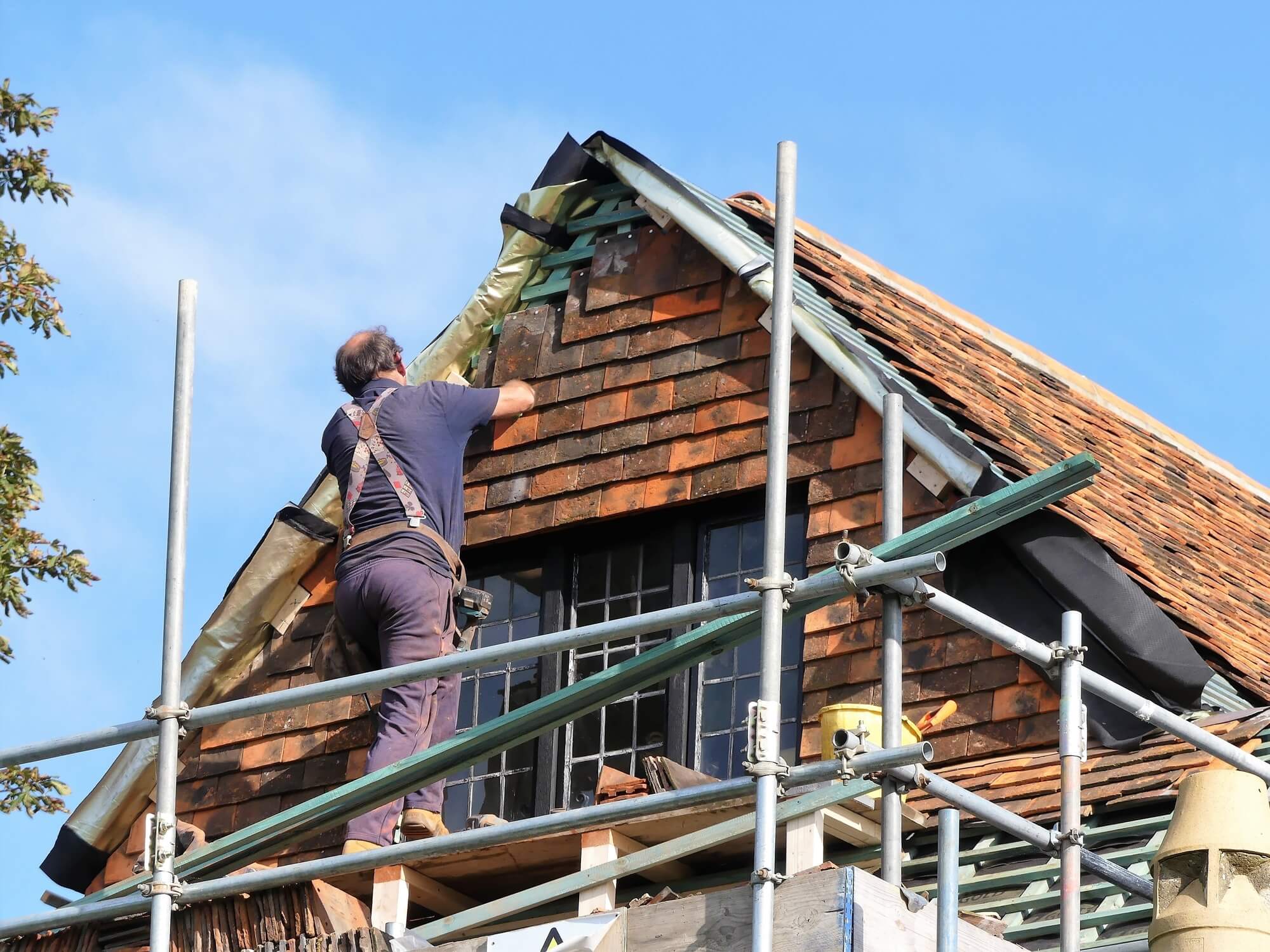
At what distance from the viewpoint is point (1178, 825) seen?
20.6ft

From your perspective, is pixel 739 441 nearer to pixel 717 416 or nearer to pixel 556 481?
pixel 717 416

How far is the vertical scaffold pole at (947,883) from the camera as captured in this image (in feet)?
19.9

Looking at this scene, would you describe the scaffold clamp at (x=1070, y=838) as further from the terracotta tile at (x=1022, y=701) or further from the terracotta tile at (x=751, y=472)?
the terracotta tile at (x=751, y=472)

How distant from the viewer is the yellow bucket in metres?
7.98

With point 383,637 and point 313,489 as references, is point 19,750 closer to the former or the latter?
point 383,637

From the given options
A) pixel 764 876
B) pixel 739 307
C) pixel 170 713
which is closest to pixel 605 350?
pixel 739 307

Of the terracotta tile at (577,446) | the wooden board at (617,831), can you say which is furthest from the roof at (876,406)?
the wooden board at (617,831)

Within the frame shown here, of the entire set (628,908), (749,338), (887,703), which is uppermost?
(749,338)

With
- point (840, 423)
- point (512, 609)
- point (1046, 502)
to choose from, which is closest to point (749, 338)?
point (840, 423)

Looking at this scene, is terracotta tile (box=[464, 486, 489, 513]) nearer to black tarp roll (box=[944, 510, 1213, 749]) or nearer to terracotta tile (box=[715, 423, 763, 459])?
terracotta tile (box=[715, 423, 763, 459])

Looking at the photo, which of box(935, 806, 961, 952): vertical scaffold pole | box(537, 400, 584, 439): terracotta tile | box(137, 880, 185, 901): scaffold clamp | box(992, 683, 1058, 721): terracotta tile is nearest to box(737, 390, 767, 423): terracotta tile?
box(537, 400, 584, 439): terracotta tile

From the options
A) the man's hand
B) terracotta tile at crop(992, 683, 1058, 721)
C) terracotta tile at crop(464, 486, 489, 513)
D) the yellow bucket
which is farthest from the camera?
terracotta tile at crop(464, 486, 489, 513)

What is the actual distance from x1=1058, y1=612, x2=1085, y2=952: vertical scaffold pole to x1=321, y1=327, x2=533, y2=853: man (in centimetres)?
305

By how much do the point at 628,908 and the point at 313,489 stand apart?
4675 mm
